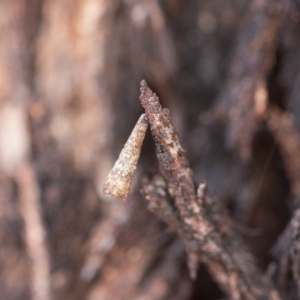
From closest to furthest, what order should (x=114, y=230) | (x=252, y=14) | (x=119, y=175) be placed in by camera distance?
(x=119, y=175)
(x=252, y=14)
(x=114, y=230)

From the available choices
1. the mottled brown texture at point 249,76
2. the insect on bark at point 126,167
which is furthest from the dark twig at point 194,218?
the mottled brown texture at point 249,76

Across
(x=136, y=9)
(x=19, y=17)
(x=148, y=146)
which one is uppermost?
(x=19, y=17)

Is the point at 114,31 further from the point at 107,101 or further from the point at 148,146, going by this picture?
the point at 148,146

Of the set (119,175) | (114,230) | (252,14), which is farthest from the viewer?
(114,230)

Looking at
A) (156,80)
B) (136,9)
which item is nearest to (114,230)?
(156,80)

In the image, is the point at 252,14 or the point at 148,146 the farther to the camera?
the point at 148,146

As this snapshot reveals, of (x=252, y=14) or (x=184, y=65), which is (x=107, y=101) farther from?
(x=252, y=14)

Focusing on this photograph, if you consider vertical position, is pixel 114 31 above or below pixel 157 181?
above
